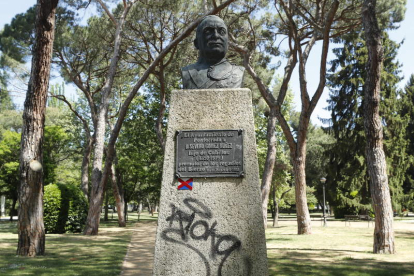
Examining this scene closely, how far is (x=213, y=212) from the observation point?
4.96 m

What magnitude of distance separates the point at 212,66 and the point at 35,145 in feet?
19.1

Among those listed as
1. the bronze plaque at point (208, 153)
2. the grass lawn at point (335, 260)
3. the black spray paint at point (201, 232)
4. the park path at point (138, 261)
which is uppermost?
the bronze plaque at point (208, 153)

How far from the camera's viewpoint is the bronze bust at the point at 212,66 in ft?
18.1

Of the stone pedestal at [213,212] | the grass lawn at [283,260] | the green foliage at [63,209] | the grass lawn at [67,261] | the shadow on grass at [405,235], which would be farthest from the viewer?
the green foliage at [63,209]

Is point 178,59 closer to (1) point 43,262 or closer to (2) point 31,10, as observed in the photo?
(2) point 31,10

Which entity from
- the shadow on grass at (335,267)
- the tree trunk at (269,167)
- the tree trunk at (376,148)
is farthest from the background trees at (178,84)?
the shadow on grass at (335,267)

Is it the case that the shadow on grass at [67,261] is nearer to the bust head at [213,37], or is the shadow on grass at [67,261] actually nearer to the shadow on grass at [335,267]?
the shadow on grass at [335,267]

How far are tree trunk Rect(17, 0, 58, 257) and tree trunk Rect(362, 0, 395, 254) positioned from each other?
802 cm

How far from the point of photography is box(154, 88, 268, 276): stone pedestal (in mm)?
4820

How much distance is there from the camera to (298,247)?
37.9 feet

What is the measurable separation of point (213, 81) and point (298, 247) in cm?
763

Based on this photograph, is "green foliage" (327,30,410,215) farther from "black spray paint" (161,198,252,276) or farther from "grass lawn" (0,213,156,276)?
"black spray paint" (161,198,252,276)

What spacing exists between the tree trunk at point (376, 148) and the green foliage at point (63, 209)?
472 inches

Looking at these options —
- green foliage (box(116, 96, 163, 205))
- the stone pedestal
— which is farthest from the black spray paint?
green foliage (box(116, 96, 163, 205))
